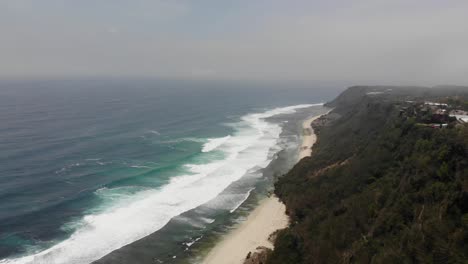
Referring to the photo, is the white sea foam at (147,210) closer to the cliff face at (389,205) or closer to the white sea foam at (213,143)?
the white sea foam at (213,143)

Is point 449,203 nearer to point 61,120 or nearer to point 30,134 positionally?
→ point 30,134

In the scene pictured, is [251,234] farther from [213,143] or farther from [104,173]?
[213,143]

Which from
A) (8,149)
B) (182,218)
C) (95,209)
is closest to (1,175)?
(8,149)

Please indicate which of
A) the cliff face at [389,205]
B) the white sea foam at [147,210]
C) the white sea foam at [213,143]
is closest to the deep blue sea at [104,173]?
the white sea foam at [147,210]

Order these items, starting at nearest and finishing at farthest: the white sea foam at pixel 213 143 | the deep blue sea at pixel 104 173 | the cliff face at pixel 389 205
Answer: the cliff face at pixel 389 205
the deep blue sea at pixel 104 173
the white sea foam at pixel 213 143

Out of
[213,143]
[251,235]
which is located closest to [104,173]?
[213,143]

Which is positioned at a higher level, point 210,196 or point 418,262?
point 418,262
